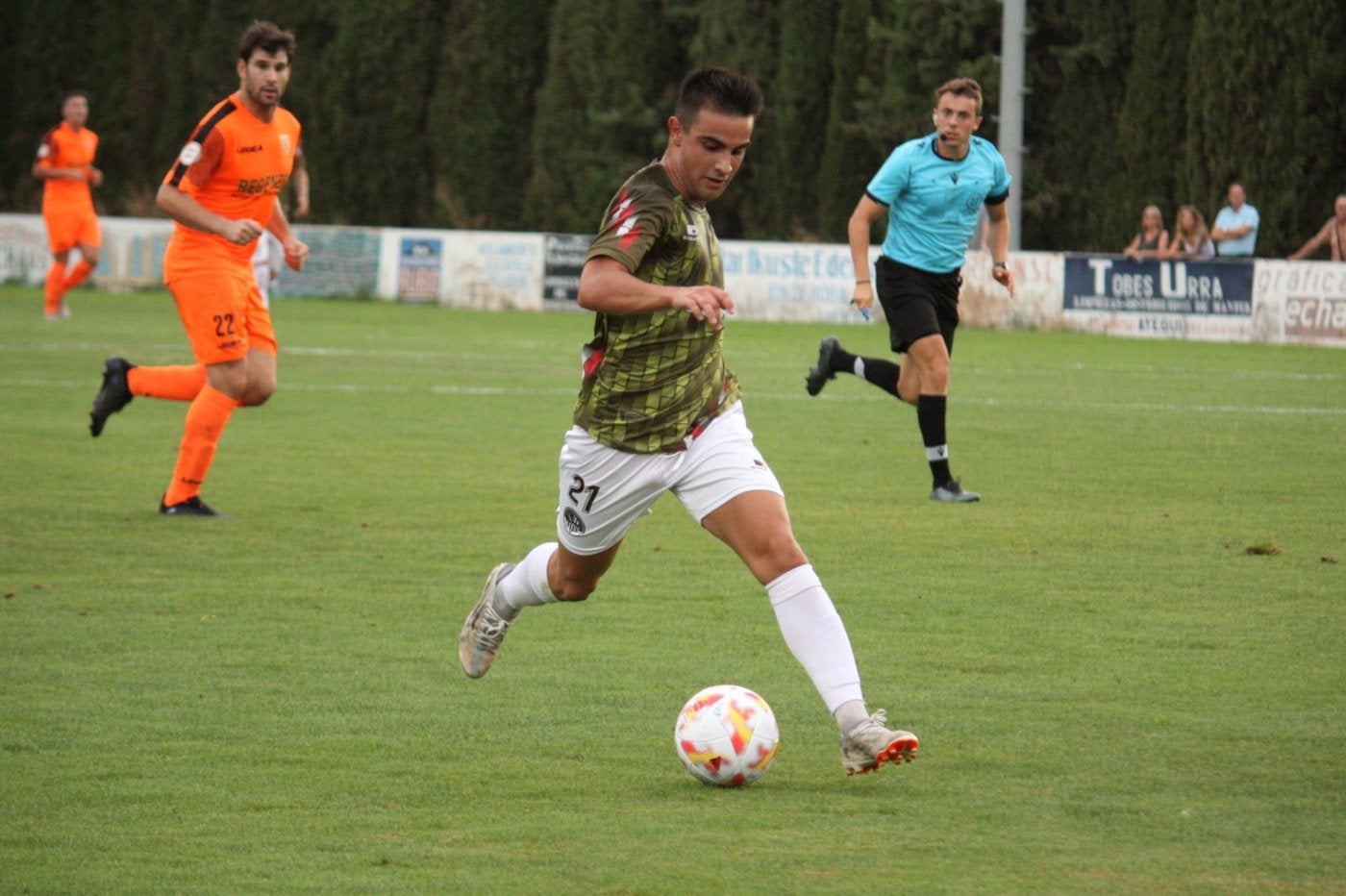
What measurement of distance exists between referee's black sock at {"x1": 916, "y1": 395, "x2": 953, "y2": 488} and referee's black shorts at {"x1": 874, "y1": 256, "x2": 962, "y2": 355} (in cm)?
38

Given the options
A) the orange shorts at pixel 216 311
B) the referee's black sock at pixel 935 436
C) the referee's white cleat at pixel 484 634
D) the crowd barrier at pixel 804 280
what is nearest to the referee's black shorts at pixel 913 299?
the referee's black sock at pixel 935 436

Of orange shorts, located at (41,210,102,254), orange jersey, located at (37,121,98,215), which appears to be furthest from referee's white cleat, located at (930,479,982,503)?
orange jersey, located at (37,121,98,215)

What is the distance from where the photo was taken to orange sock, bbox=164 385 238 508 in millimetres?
10039

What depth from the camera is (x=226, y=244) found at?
10023 mm

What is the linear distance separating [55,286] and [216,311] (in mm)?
16242

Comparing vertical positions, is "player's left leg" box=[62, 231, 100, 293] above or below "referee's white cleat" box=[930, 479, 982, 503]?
above

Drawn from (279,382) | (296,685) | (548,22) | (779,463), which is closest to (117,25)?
(548,22)

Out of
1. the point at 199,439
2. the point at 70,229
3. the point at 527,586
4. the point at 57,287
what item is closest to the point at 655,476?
the point at 527,586

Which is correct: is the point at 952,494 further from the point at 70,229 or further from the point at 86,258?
the point at 70,229

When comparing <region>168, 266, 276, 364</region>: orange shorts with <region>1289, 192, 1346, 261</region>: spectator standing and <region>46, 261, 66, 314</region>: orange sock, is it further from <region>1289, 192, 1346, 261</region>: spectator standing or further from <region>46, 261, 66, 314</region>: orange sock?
<region>1289, 192, 1346, 261</region>: spectator standing

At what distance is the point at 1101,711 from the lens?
19.7ft

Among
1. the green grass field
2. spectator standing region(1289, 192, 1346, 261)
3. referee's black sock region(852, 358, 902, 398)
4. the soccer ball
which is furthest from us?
spectator standing region(1289, 192, 1346, 261)

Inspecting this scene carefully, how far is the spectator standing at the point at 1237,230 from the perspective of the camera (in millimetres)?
24734

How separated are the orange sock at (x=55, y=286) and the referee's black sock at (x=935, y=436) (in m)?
16.4
